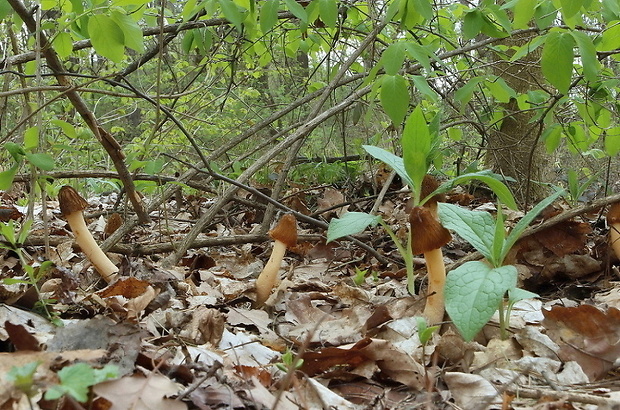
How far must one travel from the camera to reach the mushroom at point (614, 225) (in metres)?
2.51

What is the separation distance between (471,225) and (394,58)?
2.76 ft

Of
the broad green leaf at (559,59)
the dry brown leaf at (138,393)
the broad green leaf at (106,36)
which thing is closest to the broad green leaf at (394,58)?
the broad green leaf at (559,59)

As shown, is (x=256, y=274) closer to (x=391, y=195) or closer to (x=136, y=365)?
(x=391, y=195)

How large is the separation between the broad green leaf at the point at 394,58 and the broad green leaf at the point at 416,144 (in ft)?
1.20

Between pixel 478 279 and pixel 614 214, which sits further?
pixel 614 214

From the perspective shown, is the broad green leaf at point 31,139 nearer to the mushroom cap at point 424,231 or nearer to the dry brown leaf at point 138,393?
the dry brown leaf at point 138,393

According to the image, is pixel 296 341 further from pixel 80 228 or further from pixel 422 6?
pixel 422 6

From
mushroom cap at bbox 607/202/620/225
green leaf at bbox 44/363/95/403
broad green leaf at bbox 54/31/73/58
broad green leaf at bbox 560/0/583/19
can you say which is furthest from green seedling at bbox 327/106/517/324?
broad green leaf at bbox 54/31/73/58

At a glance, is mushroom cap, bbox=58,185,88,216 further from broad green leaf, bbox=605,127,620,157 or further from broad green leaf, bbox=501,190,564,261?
broad green leaf, bbox=605,127,620,157

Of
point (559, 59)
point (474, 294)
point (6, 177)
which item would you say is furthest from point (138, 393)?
point (559, 59)

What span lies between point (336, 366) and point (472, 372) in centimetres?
42

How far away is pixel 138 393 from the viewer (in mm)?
1251

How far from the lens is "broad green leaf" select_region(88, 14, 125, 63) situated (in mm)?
2230

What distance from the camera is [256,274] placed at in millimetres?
3252
